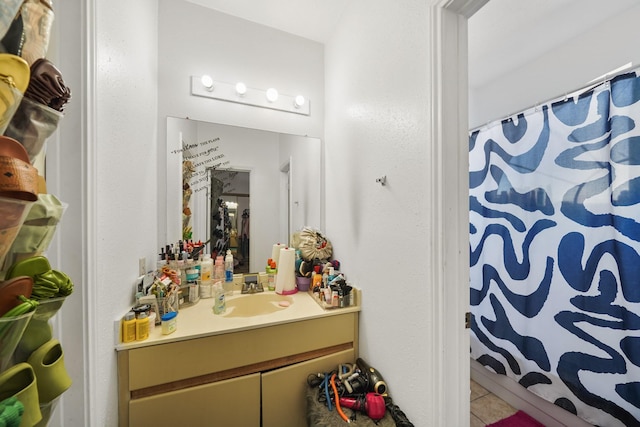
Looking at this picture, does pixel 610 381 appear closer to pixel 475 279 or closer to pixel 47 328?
pixel 475 279

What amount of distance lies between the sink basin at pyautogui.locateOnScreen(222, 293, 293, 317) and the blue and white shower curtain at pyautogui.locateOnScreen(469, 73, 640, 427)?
1508mm

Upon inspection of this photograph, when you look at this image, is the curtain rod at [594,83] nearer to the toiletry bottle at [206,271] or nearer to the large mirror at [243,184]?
the large mirror at [243,184]

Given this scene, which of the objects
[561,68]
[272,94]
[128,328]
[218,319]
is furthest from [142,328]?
[561,68]

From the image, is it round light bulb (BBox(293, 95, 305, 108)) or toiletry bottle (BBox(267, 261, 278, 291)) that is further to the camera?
round light bulb (BBox(293, 95, 305, 108))

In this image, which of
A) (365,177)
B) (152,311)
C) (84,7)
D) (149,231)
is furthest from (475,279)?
(84,7)

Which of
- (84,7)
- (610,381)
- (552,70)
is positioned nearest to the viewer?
(84,7)

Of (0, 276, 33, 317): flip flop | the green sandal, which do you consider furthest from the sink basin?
(0, 276, 33, 317): flip flop

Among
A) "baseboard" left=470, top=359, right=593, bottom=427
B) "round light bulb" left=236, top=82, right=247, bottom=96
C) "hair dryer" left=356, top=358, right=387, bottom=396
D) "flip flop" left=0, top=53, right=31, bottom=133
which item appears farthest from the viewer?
"round light bulb" left=236, top=82, right=247, bottom=96

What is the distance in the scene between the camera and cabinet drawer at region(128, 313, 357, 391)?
0.91 meters

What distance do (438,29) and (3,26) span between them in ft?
3.48

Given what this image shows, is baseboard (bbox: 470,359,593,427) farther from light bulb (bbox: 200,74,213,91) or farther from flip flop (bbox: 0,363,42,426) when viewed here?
light bulb (bbox: 200,74,213,91)

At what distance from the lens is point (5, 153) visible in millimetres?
307

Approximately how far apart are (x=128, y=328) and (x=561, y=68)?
2759 mm

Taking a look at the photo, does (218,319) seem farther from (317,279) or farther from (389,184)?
(389,184)
